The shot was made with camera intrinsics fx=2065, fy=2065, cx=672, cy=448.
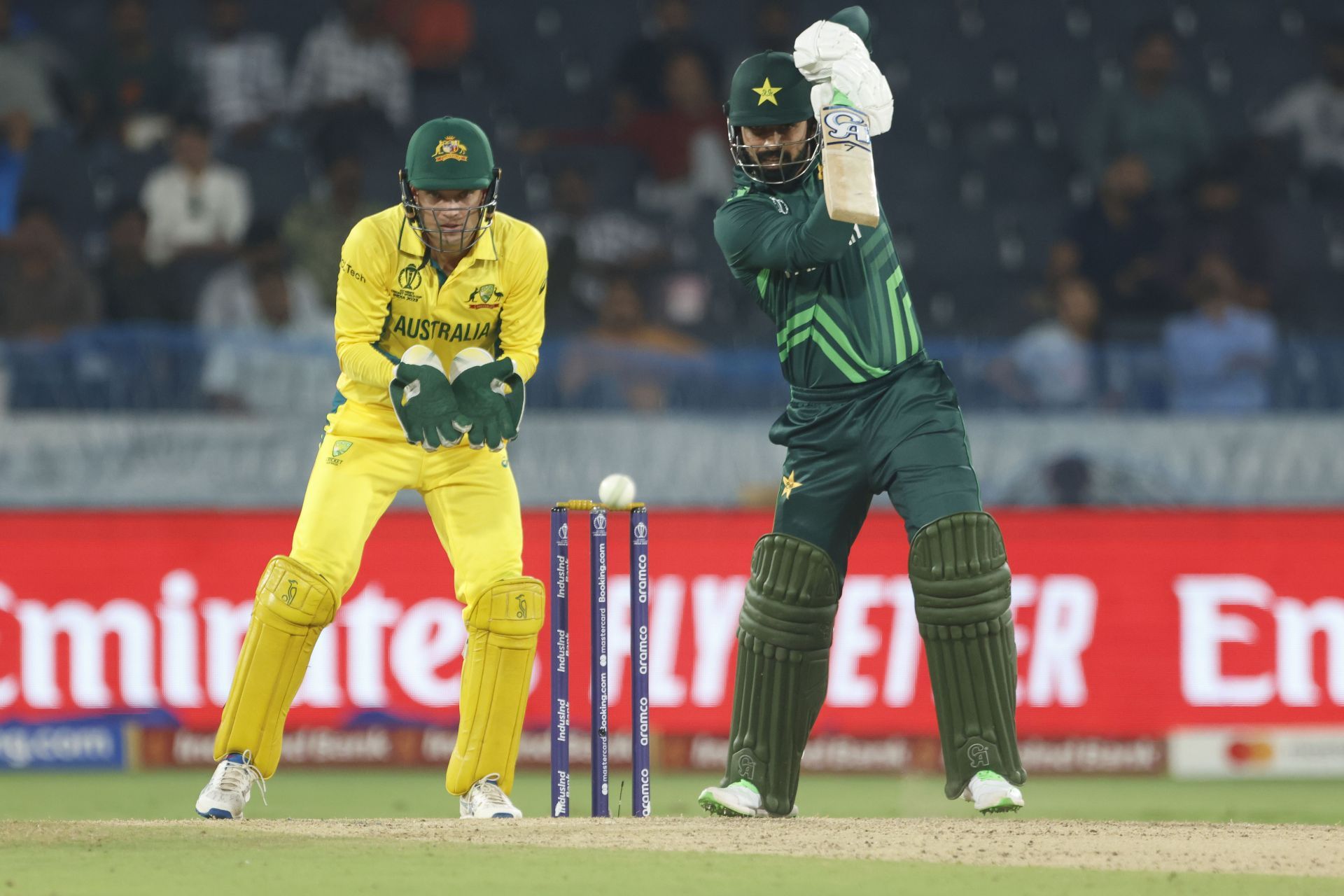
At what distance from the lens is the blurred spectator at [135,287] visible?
11.2m

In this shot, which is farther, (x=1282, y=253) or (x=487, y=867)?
(x=1282, y=253)

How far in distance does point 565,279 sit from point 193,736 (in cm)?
339

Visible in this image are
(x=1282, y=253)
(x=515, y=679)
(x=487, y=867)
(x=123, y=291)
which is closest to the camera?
(x=487, y=867)

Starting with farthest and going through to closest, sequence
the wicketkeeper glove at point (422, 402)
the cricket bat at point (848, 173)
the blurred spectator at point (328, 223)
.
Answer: the blurred spectator at point (328, 223) → the wicketkeeper glove at point (422, 402) → the cricket bat at point (848, 173)

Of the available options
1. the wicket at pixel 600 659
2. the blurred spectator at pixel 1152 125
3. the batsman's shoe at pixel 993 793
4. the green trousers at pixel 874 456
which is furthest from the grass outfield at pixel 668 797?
the blurred spectator at pixel 1152 125

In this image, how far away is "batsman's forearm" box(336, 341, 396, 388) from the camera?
611 cm

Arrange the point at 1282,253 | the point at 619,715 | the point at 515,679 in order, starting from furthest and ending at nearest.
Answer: the point at 1282,253 → the point at 619,715 → the point at 515,679

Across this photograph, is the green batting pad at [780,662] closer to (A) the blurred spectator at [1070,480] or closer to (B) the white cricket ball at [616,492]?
(B) the white cricket ball at [616,492]

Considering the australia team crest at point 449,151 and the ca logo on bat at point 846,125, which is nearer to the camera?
the ca logo on bat at point 846,125

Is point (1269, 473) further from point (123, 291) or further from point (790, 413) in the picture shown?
point (123, 291)

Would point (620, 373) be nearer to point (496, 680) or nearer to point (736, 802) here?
point (496, 680)

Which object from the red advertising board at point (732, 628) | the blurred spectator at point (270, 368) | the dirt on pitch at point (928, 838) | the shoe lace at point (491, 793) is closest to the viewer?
the dirt on pitch at point (928, 838)

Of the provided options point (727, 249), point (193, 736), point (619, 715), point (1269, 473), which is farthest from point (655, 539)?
point (727, 249)

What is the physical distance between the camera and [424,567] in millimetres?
9359
